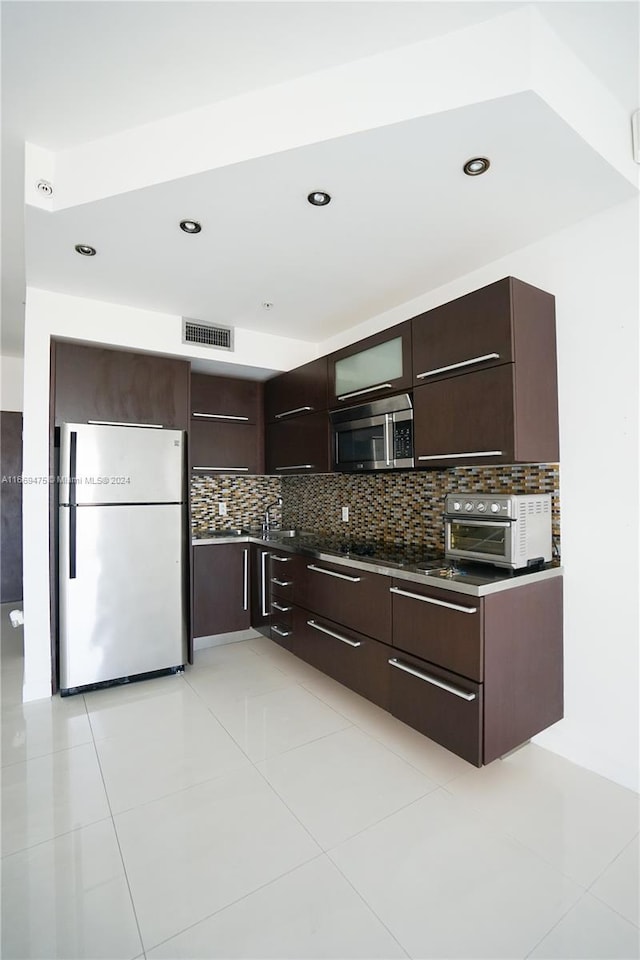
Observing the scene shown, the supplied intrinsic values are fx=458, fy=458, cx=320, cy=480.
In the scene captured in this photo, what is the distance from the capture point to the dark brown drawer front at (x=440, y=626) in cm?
189

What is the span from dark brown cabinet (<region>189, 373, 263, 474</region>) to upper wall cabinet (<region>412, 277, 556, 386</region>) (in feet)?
6.48

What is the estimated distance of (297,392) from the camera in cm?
359

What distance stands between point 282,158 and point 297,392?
1.95 m

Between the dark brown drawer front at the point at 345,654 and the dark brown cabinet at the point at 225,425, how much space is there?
1.44 meters

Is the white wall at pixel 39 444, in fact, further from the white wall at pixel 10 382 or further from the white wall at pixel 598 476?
the white wall at pixel 10 382

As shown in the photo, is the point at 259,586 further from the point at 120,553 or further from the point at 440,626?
the point at 440,626

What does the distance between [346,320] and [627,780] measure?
3.13 m

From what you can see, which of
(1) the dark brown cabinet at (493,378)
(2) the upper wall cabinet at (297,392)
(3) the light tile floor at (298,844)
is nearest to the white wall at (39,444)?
(3) the light tile floor at (298,844)

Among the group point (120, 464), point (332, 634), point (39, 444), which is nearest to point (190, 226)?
point (120, 464)

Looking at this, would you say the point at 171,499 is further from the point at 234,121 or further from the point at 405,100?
the point at 405,100

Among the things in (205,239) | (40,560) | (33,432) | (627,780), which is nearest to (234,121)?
(205,239)

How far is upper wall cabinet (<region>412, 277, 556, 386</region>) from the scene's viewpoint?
204cm

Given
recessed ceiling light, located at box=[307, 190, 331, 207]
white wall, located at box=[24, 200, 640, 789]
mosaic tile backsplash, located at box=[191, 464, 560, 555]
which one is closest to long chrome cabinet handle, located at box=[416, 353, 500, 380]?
white wall, located at box=[24, 200, 640, 789]

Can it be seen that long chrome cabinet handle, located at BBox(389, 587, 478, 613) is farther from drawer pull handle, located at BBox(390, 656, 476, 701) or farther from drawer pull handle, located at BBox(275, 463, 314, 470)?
drawer pull handle, located at BBox(275, 463, 314, 470)
